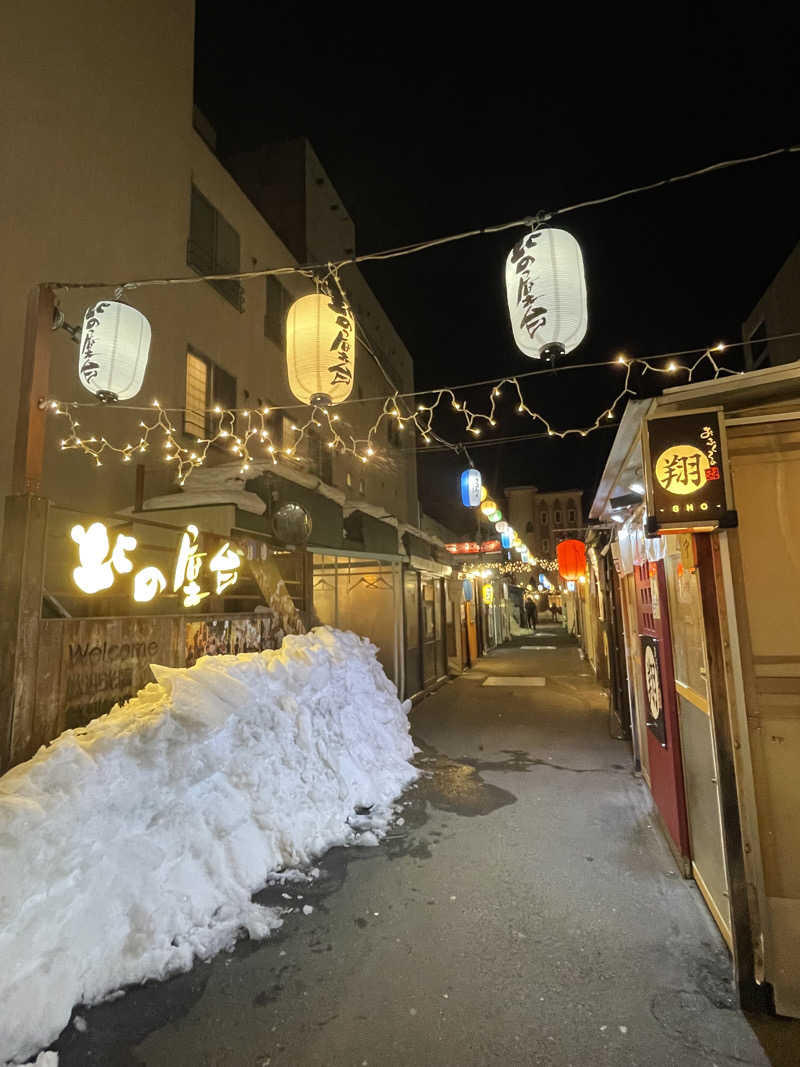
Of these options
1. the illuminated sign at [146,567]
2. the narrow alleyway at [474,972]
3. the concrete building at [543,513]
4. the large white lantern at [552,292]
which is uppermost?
the concrete building at [543,513]

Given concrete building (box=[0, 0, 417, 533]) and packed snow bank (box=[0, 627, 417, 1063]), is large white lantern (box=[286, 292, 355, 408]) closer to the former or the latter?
packed snow bank (box=[0, 627, 417, 1063])

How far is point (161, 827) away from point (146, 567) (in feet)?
9.84

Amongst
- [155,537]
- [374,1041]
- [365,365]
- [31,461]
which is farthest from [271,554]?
[365,365]

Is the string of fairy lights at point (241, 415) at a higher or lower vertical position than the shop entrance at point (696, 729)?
higher

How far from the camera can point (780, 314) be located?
15664 mm

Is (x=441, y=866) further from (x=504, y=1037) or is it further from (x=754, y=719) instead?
(x=754, y=719)

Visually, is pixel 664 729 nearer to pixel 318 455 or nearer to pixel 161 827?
pixel 161 827

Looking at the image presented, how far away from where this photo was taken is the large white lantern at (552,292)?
18.0ft

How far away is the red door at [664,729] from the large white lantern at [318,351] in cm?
443

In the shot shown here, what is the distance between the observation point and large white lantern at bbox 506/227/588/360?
5500 millimetres

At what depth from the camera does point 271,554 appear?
33.2 feet

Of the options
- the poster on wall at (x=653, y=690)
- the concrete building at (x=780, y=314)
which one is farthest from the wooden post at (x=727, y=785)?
the concrete building at (x=780, y=314)

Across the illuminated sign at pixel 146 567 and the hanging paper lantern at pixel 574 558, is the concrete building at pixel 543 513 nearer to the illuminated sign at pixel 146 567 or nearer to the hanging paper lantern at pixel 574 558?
the hanging paper lantern at pixel 574 558

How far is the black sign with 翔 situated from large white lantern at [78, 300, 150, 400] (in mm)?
6368
